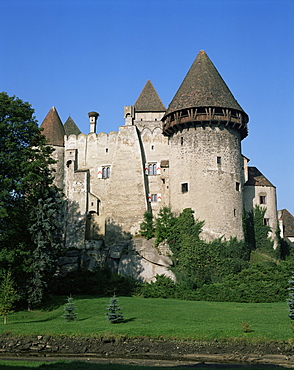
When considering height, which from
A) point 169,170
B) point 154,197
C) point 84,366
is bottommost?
point 84,366

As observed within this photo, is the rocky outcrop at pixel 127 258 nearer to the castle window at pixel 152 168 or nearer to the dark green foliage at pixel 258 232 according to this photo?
the castle window at pixel 152 168

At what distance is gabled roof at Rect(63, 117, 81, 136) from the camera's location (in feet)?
169

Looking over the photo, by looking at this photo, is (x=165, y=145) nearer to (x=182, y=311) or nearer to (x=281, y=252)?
(x=281, y=252)

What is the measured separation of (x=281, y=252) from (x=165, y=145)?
15081mm

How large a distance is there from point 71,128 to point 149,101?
31.0 ft

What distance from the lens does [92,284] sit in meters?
33.4

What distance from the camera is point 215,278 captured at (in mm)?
33938

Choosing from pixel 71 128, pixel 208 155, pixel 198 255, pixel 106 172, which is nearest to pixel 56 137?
pixel 71 128

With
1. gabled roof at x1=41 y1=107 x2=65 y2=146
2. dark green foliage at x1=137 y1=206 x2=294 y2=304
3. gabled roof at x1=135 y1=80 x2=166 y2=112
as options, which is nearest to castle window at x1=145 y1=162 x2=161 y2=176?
dark green foliage at x1=137 y1=206 x2=294 y2=304

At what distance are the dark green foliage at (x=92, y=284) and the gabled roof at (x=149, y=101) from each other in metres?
22.2

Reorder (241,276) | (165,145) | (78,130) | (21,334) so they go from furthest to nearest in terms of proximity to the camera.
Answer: (78,130), (165,145), (241,276), (21,334)

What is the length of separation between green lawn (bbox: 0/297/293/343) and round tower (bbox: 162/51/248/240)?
9876 millimetres

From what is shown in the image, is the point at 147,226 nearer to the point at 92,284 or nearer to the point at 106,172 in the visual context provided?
the point at 106,172

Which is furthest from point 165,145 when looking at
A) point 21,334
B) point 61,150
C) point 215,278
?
point 21,334
